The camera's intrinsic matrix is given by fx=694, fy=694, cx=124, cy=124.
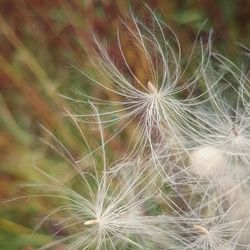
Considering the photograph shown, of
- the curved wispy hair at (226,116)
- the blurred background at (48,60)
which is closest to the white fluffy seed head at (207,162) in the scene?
the curved wispy hair at (226,116)

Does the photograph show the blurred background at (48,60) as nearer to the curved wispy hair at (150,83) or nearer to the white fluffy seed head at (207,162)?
the curved wispy hair at (150,83)

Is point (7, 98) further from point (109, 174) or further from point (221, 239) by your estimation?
point (221, 239)

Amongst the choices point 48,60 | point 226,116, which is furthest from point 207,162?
point 48,60

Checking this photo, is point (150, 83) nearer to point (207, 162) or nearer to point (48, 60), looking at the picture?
point (207, 162)

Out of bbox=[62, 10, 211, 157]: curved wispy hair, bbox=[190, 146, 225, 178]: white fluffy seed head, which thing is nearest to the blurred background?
bbox=[62, 10, 211, 157]: curved wispy hair

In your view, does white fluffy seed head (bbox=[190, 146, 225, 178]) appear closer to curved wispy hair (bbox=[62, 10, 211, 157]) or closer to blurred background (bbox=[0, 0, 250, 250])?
curved wispy hair (bbox=[62, 10, 211, 157])

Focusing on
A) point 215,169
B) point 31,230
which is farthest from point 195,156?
point 31,230

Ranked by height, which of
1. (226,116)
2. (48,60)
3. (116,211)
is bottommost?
(116,211)
